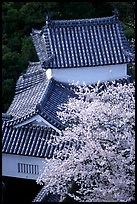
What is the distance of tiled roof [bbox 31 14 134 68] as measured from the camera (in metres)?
16.1

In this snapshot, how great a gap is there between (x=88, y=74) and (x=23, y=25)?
7.14 meters

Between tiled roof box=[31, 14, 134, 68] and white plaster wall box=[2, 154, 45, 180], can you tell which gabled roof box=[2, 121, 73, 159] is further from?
tiled roof box=[31, 14, 134, 68]

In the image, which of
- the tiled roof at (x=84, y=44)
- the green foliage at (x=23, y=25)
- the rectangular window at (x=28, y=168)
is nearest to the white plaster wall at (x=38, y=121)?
the rectangular window at (x=28, y=168)

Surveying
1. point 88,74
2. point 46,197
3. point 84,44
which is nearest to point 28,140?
point 46,197

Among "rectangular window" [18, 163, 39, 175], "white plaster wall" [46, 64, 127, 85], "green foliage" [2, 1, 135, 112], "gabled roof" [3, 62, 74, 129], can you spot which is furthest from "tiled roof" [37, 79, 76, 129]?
"green foliage" [2, 1, 135, 112]

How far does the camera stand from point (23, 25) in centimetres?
2286

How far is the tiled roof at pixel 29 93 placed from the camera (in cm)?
1502

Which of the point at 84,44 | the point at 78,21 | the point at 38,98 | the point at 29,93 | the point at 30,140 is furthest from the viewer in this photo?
the point at 78,21

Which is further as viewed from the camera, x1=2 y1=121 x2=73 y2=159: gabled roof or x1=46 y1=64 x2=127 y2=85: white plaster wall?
x1=46 y1=64 x2=127 y2=85: white plaster wall

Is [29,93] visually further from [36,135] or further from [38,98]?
[36,135]

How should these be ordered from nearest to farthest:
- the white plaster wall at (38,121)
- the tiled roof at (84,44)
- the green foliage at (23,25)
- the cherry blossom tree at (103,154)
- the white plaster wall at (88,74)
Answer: the cherry blossom tree at (103,154) → the white plaster wall at (38,121) → the tiled roof at (84,44) → the white plaster wall at (88,74) → the green foliage at (23,25)

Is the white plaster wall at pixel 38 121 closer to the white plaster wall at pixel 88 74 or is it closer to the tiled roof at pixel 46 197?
the tiled roof at pixel 46 197

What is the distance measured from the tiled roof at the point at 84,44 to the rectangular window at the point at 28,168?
10.2 ft

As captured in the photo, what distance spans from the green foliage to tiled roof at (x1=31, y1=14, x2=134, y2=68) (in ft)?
9.30
